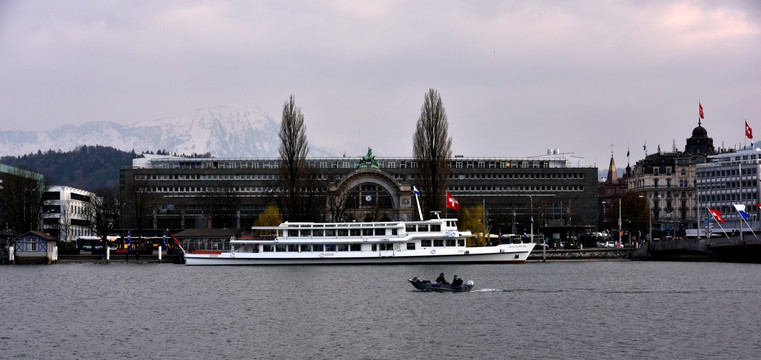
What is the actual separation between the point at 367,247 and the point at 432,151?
1910 cm

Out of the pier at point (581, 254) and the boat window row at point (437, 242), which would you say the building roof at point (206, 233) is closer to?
the boat window row at point (437, 242)

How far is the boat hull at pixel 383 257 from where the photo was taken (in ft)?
469

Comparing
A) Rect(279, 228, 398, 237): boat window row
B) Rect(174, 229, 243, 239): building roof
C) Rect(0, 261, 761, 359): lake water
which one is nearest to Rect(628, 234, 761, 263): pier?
Rect(0, 261, 761, 359): lake water

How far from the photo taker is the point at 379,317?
72.9m

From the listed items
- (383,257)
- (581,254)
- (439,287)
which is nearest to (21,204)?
(383,257)

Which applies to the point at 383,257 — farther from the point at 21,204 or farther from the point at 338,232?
the point at 21,204

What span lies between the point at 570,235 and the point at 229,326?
132243 millimetres

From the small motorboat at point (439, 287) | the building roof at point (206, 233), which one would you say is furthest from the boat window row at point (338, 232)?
the small motorboat at point (439, 287)

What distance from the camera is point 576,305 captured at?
264ft

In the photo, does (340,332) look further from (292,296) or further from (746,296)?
(746,296)

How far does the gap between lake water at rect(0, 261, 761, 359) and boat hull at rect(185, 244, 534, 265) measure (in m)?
23.9

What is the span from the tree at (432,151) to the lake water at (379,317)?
36.7 metres

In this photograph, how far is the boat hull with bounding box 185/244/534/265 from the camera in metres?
143

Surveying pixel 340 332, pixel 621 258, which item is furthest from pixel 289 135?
pixel 340 332
